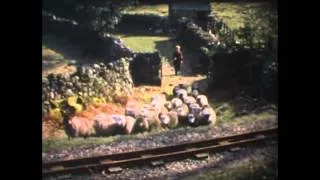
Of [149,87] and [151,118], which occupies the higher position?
[149,87]

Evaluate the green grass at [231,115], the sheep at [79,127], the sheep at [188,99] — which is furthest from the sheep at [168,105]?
the sheep at [79,127]

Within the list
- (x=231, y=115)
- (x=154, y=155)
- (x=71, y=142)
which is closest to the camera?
(x=71, y=142)

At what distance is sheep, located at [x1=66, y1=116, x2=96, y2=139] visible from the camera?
5.41m

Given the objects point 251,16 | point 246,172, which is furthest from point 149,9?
point 246,172

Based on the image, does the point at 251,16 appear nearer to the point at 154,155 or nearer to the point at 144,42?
the point at 144,42

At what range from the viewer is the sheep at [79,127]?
541 cm

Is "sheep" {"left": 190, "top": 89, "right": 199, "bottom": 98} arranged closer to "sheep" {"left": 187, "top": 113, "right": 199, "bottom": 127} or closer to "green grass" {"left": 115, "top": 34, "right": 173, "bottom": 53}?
"sheep" {"left": 187, "top": 113, "right": 199, "bottom": 127}

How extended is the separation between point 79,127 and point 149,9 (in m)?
1.12

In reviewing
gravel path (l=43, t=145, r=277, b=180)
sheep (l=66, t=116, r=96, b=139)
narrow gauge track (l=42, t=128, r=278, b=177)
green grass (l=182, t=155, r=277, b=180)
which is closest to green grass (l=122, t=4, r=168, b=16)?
sheep (l=66, t=116, r=96, b=139)

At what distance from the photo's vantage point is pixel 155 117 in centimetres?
561

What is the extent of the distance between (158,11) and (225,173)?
4.67 ft
